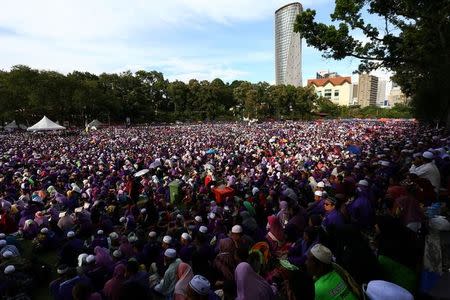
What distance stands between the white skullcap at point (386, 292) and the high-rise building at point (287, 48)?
12975cm

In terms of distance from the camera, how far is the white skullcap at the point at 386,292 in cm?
202

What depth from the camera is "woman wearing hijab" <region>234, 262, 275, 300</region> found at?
3.16 metres

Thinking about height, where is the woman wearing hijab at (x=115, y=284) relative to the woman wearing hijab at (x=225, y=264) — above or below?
below

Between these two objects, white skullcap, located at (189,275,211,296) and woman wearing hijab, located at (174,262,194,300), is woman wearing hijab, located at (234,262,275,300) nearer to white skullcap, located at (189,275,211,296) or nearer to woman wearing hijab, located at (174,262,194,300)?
white skullcap, located at (189,275,211,296)

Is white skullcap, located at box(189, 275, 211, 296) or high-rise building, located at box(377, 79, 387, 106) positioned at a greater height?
high-rise building, located at box(377, 79, 387, 106)

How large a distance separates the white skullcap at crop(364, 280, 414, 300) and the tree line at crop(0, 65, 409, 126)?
47.0m

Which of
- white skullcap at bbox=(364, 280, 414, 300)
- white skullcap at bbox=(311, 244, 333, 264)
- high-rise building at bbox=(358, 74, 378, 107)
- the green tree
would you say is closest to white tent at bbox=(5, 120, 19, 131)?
A: the green tree

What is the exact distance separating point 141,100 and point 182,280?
62.8m

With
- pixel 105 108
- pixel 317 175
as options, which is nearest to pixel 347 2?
pixel 317 175

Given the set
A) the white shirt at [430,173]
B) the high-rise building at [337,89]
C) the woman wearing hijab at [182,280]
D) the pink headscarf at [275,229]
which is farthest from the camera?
the high-rise building at [337,89]

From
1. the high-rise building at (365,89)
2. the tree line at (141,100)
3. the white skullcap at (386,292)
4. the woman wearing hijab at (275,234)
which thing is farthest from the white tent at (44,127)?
the high-rise building at (365,89)

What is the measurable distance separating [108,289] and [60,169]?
493 inches

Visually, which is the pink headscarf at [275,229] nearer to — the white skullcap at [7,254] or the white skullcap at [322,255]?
the white skullcap at [322,255]

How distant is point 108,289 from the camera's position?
169 inches
